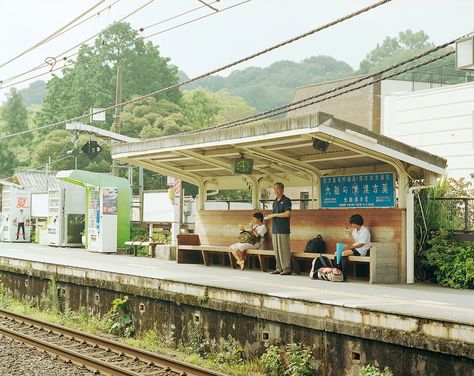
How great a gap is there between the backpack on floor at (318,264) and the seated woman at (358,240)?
0.47 metres

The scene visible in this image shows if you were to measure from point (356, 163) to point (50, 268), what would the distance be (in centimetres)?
733

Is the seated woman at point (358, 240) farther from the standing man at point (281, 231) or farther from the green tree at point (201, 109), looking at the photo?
the green tree at point (201, 109)

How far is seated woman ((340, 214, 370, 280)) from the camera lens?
1330 centimetres

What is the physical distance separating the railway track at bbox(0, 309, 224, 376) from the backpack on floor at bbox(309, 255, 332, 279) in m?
3.67

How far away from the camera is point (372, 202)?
1427 centimetres

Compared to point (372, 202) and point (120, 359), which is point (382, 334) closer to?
point (120, 359)

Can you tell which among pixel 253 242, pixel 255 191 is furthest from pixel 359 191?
pixel 255 191

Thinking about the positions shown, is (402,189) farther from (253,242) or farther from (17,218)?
(17,218)

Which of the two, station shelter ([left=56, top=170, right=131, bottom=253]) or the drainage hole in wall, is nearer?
the drainage hole in wall

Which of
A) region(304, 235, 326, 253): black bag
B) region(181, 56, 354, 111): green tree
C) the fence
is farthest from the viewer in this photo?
region(181, 56, 354, 111): green tree

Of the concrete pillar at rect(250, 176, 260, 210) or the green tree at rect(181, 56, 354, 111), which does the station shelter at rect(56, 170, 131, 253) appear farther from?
the green tree at rect(181, 56, 354, 111)

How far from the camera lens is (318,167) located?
15641 millimetres

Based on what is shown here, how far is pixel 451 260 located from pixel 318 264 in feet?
7.62

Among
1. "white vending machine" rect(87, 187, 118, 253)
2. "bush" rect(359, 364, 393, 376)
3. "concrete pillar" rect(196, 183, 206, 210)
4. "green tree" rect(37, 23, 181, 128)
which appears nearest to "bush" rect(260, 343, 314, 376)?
"bush" rect(359, 364, 393, 376)
